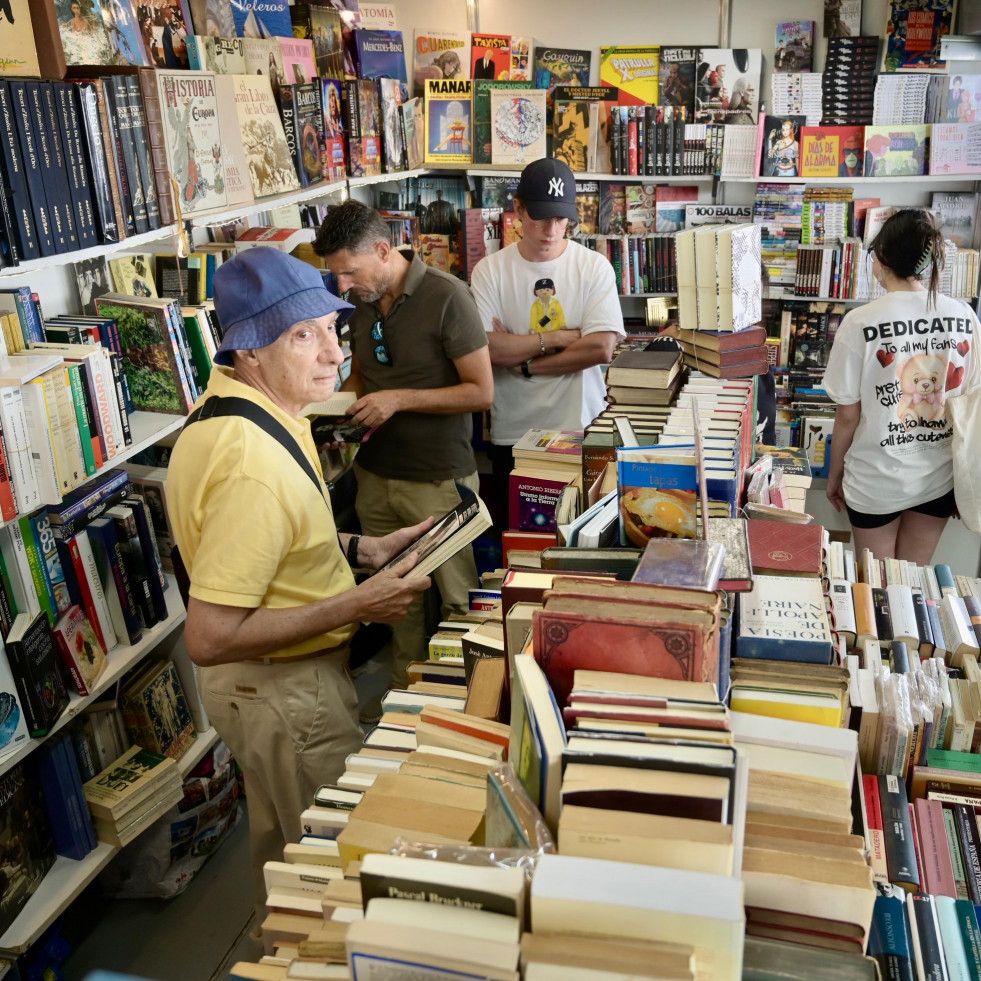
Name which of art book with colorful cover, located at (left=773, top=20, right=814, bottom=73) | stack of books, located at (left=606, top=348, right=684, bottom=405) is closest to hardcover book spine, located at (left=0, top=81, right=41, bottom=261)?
stack of books, located at (left=606, top=348, right=684, bottom=405)

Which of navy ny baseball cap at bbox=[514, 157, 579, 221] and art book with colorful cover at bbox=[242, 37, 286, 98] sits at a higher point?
art book with colorful cover at bbox=[242, 37, 286, 98]

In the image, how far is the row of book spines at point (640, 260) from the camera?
4.93 meters

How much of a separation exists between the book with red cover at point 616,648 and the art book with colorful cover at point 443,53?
4.35 m

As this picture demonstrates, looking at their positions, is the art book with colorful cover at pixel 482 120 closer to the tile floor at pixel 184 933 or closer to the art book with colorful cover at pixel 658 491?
the tile floor at pixel 184 933


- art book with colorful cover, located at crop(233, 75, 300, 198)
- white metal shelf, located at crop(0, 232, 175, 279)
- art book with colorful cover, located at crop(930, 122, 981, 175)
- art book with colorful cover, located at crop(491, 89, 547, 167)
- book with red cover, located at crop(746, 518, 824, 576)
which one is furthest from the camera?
art book with colorful cover, located at crop(491, 89, 547, 167)

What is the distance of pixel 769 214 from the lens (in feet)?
15.8

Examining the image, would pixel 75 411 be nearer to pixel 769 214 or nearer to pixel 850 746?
pixel 850 746

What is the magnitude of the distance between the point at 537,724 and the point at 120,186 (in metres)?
1.89

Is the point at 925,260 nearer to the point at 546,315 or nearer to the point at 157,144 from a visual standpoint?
the point at 546,315

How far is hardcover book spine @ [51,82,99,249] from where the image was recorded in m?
2.07

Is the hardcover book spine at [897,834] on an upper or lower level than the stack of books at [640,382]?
lower

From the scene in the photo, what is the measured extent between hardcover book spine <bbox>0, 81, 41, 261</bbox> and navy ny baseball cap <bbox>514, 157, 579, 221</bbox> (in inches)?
70.2

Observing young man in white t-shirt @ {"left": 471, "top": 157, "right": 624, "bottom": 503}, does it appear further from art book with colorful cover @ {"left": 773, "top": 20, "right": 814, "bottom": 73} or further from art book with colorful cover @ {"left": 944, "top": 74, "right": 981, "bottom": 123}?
art book with colorful cover @ {"left": 944, "top": 74, "right": 981, "bottom": 123}

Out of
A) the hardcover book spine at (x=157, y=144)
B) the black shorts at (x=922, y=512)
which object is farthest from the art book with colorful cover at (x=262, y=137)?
the black shorts at (x=922, y=512)
